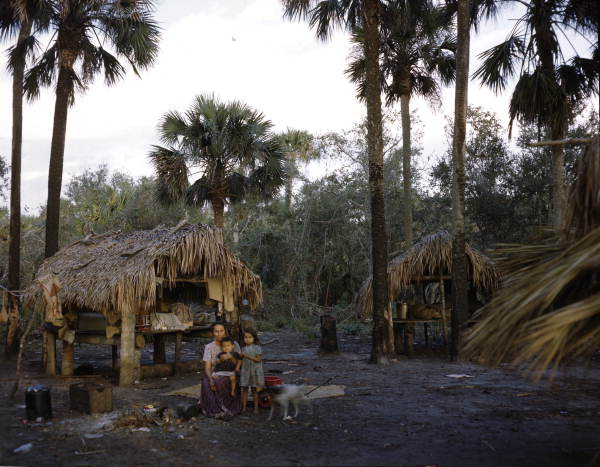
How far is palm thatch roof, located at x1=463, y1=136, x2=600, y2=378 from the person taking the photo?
3660 millimetres

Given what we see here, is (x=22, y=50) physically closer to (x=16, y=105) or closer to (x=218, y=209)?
(x=16, y=105)

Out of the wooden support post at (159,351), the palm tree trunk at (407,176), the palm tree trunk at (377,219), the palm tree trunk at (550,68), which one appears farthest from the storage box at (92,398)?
the palm tree trunk at (407,176)

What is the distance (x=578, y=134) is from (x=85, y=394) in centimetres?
1835

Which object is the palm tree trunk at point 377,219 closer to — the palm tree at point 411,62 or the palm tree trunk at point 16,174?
the palm tree at point 411,62

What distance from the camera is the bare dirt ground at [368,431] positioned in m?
6.00

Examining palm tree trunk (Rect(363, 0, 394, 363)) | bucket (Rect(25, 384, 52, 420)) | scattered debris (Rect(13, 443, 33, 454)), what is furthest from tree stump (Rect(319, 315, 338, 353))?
scattered debris (Rect(13, 443, 33, 454))

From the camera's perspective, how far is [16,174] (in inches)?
602

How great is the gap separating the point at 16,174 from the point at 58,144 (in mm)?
1948

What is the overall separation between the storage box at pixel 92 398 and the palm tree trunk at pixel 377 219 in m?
6.54

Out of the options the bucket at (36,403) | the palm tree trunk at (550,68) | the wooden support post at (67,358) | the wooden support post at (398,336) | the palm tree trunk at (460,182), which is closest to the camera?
the bucket at (36,403)

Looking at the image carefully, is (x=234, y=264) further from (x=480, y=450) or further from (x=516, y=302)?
(x=516, y=302)

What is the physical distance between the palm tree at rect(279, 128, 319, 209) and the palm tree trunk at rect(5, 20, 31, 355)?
12434mm

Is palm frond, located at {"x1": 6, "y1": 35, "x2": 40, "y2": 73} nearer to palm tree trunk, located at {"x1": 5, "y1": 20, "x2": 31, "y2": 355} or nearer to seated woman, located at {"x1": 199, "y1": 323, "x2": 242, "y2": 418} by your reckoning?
palm tree trunk, located at {"x1": 5, "y1": 20, "x2": 31, "y2": 355}

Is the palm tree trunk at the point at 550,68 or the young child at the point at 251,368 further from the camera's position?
the palm tree trunk at the point at 550,68
